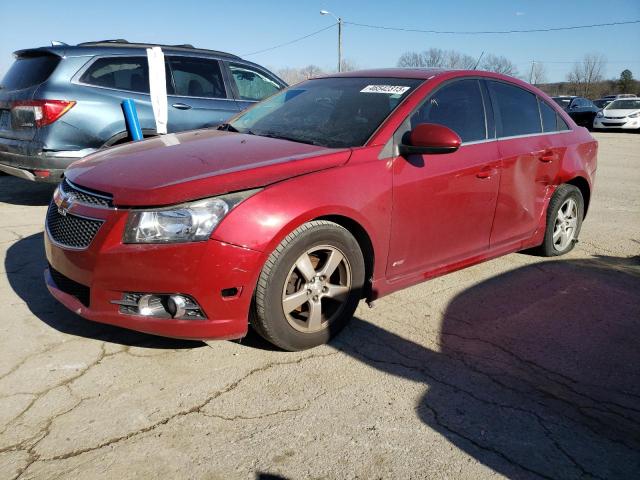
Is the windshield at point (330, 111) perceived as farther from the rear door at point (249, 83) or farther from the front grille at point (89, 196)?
the rear door at point (249, 83)

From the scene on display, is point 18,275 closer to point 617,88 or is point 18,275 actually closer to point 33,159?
point 33,159

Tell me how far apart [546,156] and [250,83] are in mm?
4303

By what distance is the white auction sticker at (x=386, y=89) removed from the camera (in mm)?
3633

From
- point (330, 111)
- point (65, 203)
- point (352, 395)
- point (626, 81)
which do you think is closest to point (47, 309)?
point (65, 203)

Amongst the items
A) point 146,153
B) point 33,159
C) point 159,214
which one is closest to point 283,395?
point 159,214

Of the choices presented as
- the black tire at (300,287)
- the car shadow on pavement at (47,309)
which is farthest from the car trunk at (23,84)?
the black tire at (300,287)

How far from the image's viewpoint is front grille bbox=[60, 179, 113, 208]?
2.75 metres

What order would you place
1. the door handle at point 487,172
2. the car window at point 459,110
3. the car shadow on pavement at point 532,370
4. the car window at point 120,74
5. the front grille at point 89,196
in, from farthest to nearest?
1. the car window at point 120,74
2. the door handle at point 487,172
3. the car window at point 459,110
4. the front grille at point 89,196
5. the car shadow on pavement at point 532,370

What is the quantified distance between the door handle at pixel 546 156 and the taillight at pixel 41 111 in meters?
4.67

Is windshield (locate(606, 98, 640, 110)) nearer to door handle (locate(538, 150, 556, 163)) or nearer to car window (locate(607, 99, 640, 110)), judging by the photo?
car window (locate(607, 99, 640, 110))

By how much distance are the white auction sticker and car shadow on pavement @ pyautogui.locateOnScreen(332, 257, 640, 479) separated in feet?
4.87

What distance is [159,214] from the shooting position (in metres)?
2.62

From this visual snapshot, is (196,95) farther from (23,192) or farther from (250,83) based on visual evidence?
(23,192)

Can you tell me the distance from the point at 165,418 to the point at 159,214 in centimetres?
96
